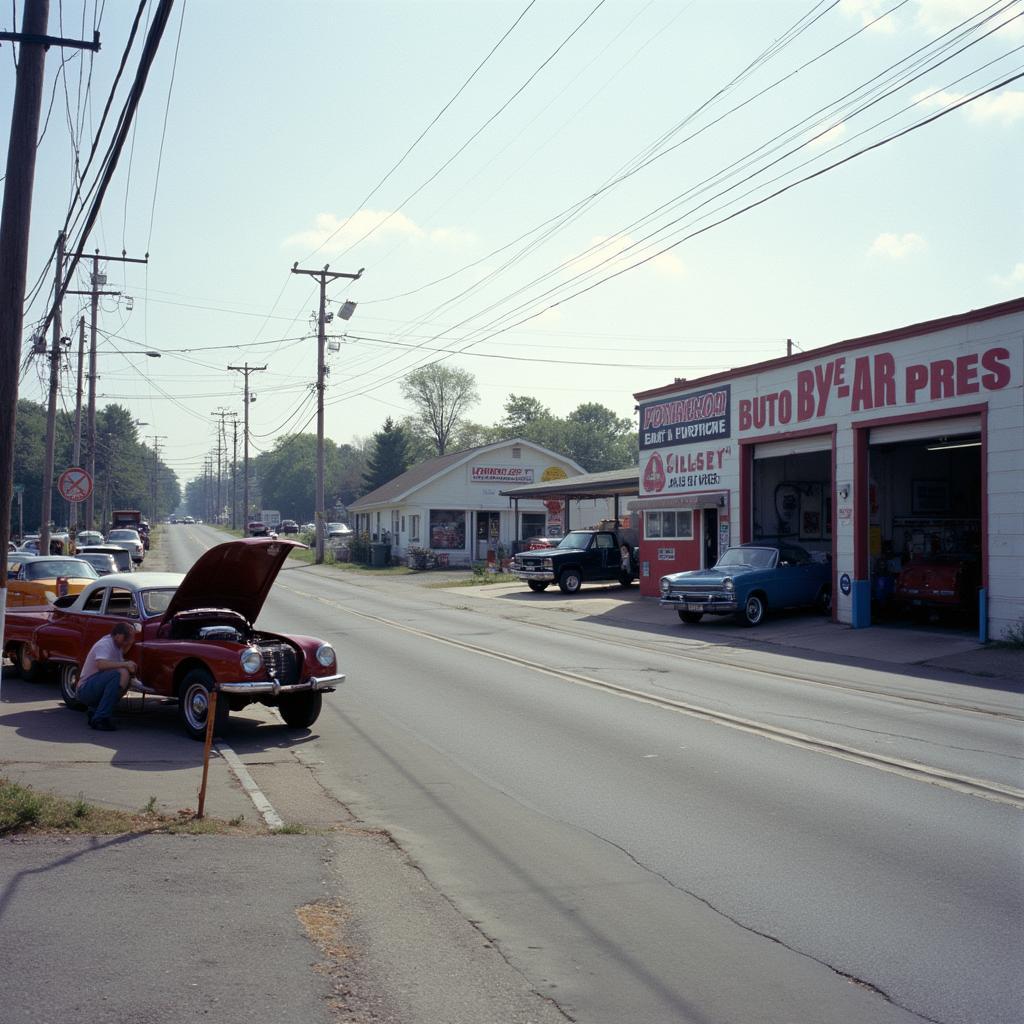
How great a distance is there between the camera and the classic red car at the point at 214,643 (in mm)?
10670

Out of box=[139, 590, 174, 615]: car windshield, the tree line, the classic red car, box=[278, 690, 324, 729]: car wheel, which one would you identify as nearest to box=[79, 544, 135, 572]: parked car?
the classic red car

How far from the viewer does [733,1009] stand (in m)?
4.63

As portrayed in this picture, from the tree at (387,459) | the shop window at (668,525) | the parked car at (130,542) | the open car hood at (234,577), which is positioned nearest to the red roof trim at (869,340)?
the shop window at (668,525)

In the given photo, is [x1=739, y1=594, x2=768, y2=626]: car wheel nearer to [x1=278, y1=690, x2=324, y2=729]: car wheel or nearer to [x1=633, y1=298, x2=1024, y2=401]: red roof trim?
[x1=633, y1=298, x2=1024, y2=401]: red roof trim

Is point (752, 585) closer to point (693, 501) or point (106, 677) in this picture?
point (693, 501)

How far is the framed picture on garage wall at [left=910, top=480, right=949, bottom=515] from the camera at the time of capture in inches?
1017

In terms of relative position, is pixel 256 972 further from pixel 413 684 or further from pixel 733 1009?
pixel 413 684

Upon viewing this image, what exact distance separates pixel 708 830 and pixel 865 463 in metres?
17.5

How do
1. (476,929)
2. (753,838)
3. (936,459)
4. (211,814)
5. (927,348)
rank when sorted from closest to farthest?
(476,929) < (753,838) < (211,814) < (927,348) < (936,459)

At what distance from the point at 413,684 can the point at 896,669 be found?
8.12 m

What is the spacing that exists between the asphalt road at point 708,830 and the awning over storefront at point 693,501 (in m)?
13.0

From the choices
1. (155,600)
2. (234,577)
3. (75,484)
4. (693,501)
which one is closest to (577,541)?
(693,501)

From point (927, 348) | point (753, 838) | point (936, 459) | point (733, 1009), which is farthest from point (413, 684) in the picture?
point (936, 459)

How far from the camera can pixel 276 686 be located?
1057 centimetres
